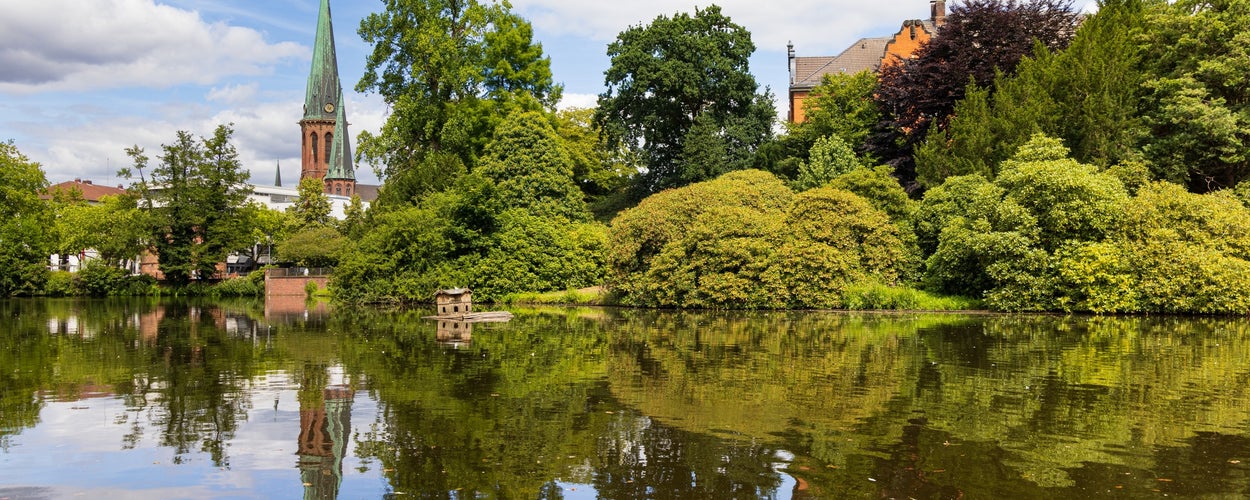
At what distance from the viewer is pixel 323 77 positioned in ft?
359

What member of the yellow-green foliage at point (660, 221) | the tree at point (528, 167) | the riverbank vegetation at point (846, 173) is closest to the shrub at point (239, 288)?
the riverbank vegetation at point (846, 173)

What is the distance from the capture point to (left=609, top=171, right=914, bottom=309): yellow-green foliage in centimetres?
3173

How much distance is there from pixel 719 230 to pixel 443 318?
35.1 feet

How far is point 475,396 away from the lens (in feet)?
39.7

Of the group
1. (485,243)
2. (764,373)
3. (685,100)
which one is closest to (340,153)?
(685,100)

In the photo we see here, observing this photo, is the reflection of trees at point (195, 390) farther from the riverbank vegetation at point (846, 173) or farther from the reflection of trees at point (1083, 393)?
the riverbank vegetation at point (846, 173)

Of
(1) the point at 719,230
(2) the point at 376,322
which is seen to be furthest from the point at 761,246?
(2) the point at 376,322

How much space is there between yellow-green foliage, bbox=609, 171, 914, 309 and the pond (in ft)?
37.3

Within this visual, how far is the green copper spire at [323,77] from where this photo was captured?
3947 inches

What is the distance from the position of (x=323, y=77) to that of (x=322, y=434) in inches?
4242

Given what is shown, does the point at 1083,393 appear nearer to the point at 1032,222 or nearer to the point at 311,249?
the point at 1032,222

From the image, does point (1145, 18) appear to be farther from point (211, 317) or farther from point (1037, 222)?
point (211, 317)

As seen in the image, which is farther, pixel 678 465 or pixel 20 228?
Answer: pixel 20 228

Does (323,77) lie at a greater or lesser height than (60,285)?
greater
